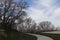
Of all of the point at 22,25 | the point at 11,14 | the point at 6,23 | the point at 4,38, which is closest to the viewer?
the point at 4,38

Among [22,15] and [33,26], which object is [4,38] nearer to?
[22,15]

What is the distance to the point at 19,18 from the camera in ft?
137

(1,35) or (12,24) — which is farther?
(12,24)

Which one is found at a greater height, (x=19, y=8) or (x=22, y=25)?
(x=19, y=8)

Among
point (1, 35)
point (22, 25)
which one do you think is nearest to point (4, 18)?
point (22, 25)

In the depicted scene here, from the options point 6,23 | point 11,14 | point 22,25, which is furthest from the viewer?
point 22,25

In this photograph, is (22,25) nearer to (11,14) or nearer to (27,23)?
(27,23)

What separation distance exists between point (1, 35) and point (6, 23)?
17592 mm

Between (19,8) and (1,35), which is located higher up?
(19,8)

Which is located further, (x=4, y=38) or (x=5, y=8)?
(x=5, y=8)

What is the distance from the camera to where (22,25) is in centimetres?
4522

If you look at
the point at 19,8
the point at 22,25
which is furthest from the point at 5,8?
the point at 22,25

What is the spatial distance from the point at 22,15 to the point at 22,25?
169 inches

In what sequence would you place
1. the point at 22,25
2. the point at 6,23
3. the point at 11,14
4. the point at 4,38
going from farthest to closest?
1. the point at 22,25
2. the point at 11,14
3. the point at 6,23
4. the point at 4,38
